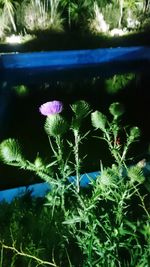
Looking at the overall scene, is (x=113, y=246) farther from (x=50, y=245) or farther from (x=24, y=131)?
(x=24, y=131)

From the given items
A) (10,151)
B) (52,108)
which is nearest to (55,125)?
(52,108)

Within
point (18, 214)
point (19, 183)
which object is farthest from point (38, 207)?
point (19, 183)

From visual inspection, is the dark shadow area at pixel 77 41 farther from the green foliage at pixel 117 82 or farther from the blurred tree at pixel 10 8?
the green foliage at pixel 117 82

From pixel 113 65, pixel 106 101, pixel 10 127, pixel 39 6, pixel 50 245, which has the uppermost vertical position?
pixel 39 6

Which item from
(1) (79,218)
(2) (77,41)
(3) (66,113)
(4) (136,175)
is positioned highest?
(2) (77,41)

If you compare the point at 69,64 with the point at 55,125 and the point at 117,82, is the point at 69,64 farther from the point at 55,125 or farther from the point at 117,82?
the point at 55,125

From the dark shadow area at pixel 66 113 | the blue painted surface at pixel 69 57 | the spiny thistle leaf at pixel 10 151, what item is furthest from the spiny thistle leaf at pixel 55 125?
the blue painted surface at pixel 69 57

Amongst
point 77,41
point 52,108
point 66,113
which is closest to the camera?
point 52,108

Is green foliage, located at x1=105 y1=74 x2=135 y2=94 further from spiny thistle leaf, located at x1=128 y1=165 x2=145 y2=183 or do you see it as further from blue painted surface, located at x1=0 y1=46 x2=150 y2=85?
spiny thistle leaf, located at x1=128 y1=165 x2=145 y2=183
